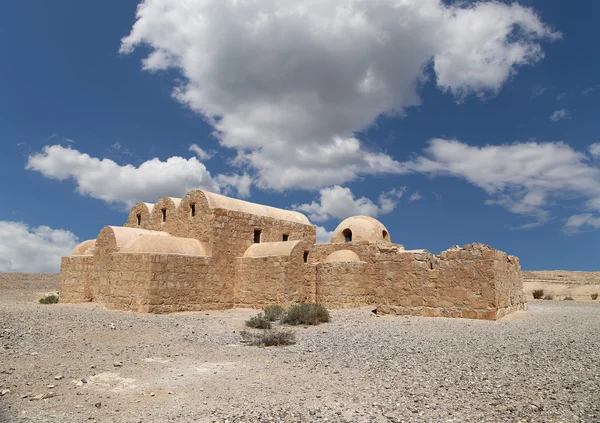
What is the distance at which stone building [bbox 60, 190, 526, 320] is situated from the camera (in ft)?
39.4

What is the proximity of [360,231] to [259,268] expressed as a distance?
5370 millimetres

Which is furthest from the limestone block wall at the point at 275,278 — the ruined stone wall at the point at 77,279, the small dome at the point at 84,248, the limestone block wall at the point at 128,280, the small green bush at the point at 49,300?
the small green bush at the point at 49,300

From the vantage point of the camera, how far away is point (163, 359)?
7188 mm

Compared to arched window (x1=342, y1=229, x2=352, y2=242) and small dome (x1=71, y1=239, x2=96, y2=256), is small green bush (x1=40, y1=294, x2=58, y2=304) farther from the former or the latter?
arched window (x1=342, y1=229, x2=352, y2=242)

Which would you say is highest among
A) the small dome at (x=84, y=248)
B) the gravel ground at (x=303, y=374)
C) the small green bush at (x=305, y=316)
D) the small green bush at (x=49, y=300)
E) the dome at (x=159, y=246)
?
the small dome at (x=84, y=248)

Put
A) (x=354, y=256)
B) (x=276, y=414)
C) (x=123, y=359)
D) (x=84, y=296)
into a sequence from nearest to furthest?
(x=276, y=414), (x=123, y=359), (x=354, y=256), (x=84, y=296)

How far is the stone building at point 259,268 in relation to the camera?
39.4 ft

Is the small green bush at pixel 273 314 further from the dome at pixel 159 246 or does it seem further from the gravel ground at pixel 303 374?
the dome at pixel 159 246

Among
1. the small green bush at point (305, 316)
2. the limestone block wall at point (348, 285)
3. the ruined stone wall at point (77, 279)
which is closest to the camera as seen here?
the small green bush at point (305, 316)

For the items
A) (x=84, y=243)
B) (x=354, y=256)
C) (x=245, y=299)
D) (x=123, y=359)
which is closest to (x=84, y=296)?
(x=84, y=243)

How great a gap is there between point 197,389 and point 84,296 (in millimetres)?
14653

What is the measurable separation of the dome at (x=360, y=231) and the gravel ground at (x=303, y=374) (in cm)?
973

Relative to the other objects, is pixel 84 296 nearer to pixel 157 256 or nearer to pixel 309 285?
pixel 157 256

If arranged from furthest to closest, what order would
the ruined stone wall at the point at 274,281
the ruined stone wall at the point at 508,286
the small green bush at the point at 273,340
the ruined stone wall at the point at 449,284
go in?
the ruined stone wall at the point at 274,281 → the ruined stone wall at the point at 508,286 → the ruined stone wall at the point at 449,284 → the small green bush at the point at 273,340
